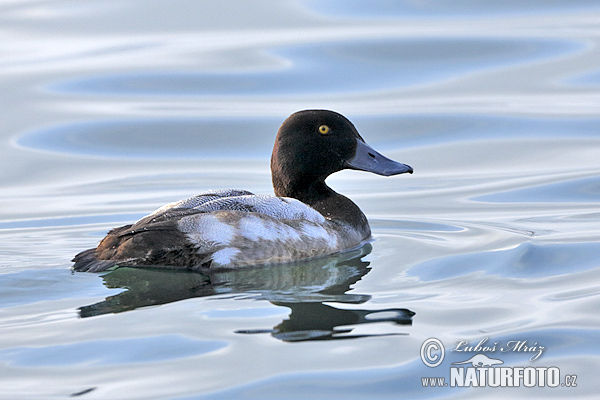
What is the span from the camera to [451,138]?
10.6 m

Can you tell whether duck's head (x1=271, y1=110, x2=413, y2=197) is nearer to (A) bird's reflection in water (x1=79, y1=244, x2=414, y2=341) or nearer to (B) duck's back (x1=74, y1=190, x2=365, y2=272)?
(B) duck's back (x1=74, y1=190, x2=365, y2=272)

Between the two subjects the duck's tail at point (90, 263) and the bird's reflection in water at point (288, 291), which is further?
the duck's tail at point (90, 263)

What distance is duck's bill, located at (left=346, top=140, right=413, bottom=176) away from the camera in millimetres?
7414

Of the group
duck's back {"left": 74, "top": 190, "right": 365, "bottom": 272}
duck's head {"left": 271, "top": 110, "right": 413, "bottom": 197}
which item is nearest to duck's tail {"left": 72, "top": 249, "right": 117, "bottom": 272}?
duck's back {"left": 74, "top": 190, "right": 365, "bottom": 272}

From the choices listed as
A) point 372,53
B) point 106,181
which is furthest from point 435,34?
point 106,181

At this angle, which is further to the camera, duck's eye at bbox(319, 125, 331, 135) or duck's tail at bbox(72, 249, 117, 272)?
duck's eye at bbox(319, 125, 331, 135)

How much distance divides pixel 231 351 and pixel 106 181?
5332 millimetres

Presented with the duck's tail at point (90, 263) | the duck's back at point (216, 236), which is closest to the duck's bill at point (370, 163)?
the duck's back at point (216, 236)

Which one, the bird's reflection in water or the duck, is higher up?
the duck

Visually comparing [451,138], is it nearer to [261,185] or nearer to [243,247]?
[261,185]

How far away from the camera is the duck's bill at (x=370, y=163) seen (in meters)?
7.41

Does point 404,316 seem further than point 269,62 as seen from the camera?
No

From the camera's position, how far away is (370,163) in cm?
745

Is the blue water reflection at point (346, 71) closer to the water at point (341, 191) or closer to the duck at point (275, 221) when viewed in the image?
the water at point (341, 191)
